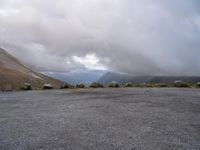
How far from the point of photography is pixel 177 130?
11.2 m

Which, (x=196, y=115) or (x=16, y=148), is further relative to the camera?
(x=196, y=115)

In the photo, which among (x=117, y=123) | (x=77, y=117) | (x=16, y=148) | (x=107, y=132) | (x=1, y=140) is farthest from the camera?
(x=77, y=117)

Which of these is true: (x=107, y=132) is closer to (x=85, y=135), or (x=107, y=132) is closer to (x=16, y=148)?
(x=85, y=135)

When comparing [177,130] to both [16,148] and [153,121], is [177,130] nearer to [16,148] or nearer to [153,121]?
[153,121]

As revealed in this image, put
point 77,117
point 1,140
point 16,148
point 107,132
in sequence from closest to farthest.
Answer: point 16,148, point 1,140, point 107,132, point 77,117

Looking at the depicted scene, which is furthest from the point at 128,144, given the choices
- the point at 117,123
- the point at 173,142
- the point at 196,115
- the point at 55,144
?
the point at 196,115

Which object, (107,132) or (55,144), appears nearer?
(55,144)

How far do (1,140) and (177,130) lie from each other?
6.65m

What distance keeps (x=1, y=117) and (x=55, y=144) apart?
6.73 m

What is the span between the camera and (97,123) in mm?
12594

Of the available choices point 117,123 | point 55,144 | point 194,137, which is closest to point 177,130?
point 194,137

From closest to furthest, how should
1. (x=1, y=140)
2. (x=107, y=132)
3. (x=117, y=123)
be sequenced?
(x=1, y=140) < (x=107, y=132) < (x=117, y=123)

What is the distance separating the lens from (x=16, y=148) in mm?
8977

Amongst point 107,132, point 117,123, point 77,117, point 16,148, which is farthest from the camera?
point 77,117
